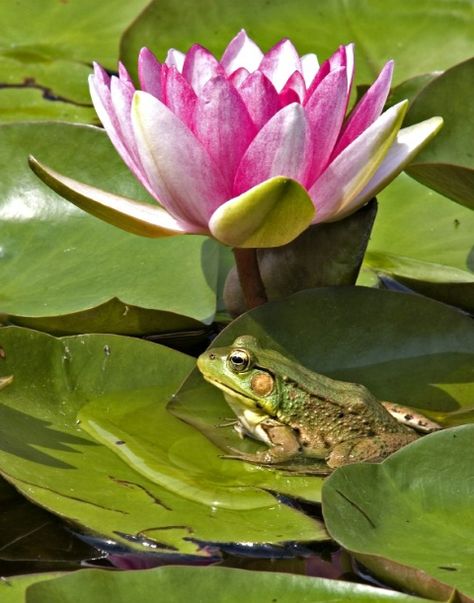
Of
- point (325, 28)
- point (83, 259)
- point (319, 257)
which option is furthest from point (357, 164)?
point (325, 28)

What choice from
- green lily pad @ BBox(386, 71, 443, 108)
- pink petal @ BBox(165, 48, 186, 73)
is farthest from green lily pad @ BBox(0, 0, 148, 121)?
pink petal @ BBox(165, 48, 186, 73)

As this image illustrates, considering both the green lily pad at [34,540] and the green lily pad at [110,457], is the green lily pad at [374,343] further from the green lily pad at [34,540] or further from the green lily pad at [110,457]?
the green lily pad at [34,540]

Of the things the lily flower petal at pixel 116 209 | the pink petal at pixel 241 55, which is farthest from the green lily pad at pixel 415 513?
the pink petal at pixel 241 55

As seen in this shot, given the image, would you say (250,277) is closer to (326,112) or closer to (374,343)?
(374,343)

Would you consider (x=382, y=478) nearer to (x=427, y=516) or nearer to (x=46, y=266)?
(x=427, y=516)

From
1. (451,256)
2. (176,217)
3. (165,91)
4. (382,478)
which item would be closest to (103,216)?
(176,217)
